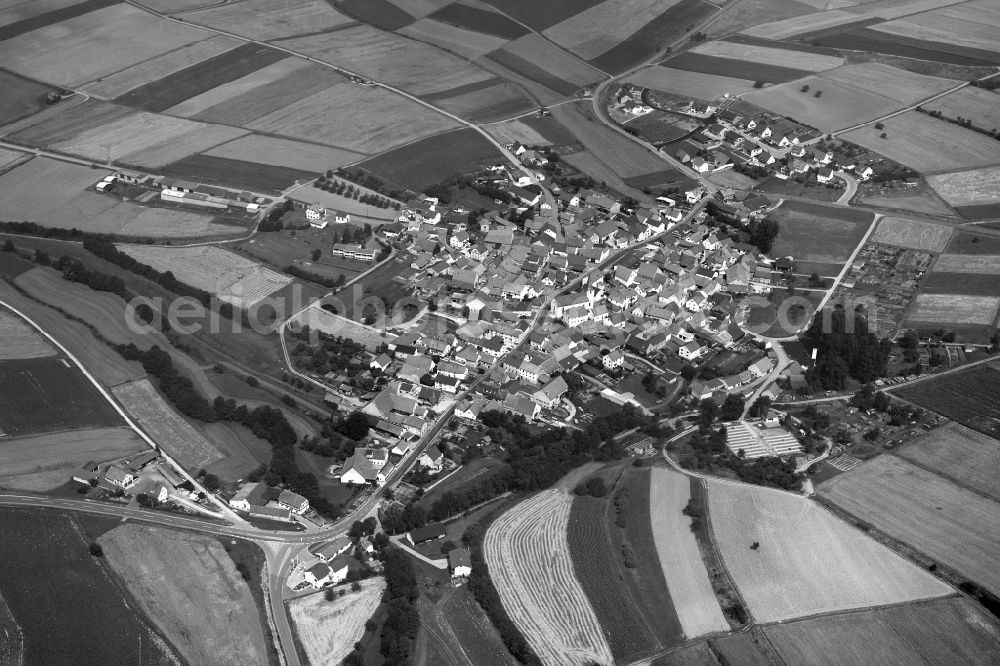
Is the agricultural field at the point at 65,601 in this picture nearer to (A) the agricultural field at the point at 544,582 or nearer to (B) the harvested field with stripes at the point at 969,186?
(A) the agricultural field at the point at 544,582

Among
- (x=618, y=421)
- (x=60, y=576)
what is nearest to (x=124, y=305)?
(x=60, y=576)

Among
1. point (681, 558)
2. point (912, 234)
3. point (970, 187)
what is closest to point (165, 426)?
point (681, 558)

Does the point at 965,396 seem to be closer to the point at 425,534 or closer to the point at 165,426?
the point at 425,534

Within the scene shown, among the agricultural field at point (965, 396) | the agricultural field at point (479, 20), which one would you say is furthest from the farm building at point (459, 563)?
the agricultural field at point (479, 20)

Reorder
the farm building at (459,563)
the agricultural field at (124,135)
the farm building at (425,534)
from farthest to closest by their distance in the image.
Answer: the agricultural field at (124,135) → the farm building at (425,534) → the farm building at (459,563)

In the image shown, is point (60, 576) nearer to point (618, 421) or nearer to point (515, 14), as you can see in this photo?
point (618, 421)

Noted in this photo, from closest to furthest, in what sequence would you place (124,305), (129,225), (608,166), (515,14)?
(124,305)
(129,225)
(608,166)
(515,14)
